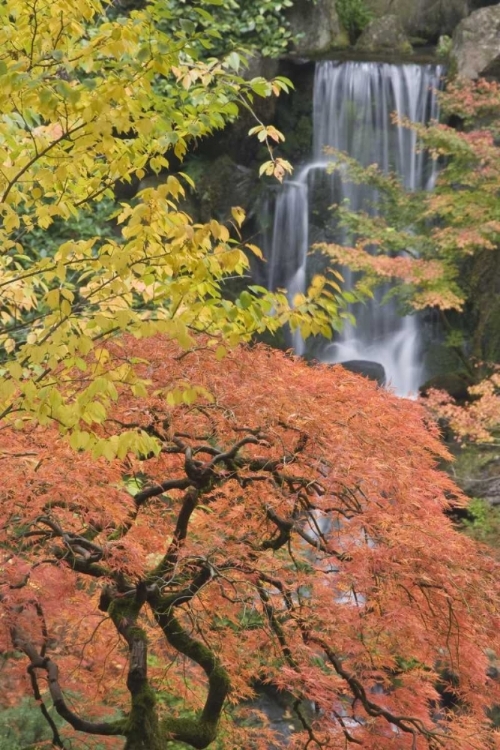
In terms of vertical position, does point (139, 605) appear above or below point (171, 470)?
below

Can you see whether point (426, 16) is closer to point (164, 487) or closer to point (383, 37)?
point (383, 37)

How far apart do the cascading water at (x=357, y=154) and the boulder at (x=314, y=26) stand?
0.47 meters

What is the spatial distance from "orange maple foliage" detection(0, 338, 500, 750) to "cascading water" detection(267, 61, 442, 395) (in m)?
9.75

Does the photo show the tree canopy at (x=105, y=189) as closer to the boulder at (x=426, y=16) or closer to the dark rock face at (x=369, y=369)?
the dark rock face at (x=369, y=369)

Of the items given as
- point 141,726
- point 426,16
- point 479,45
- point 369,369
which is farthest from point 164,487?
point 426,16

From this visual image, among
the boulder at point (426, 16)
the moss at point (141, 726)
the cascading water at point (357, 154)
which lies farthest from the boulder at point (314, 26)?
the moss at point (141, 726)

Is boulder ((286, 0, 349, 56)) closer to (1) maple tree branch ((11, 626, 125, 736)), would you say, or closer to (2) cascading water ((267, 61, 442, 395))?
(2) cascading water ((267, 61, 442, 395))

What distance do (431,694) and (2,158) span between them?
3.66 m

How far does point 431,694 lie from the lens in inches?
169

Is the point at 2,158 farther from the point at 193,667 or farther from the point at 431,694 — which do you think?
the point at 193,667

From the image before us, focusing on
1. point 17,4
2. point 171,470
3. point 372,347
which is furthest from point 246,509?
point 372,347

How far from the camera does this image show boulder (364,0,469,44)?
55.1ft

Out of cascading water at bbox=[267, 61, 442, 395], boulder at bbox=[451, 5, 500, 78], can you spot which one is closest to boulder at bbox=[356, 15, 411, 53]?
cascading water at bbox=[267, 61, 442, 395]

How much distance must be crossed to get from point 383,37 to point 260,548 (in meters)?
14.6
